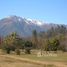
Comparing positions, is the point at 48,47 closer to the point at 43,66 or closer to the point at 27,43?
the point at 27,43

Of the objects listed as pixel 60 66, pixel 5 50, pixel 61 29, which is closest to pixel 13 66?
pixel 60 66

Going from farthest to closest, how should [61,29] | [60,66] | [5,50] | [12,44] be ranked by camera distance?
[61,29] → [12,44] → [5,50] → [60,66]

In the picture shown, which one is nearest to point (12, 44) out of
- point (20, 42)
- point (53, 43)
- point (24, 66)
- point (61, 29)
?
point (20, 42)

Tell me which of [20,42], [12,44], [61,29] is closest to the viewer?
[12,44]

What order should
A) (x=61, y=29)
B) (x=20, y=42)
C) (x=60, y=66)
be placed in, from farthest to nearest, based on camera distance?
(x=61, y=29) < (x=20, y=42) < (x=60, y=66)

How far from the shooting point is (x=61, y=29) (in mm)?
174875

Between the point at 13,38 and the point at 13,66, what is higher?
the point at 13,38

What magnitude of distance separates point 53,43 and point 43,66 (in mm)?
38173

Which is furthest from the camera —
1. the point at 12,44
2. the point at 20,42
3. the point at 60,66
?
the point at 20,42

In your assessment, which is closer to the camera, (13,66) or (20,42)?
(13,66)

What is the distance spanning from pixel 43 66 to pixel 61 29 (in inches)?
5764

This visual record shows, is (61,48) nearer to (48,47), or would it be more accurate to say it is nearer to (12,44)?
(48,47)

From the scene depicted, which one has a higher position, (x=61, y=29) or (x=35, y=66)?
→ (x=61, y=29)

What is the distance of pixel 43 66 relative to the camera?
1166 inches
